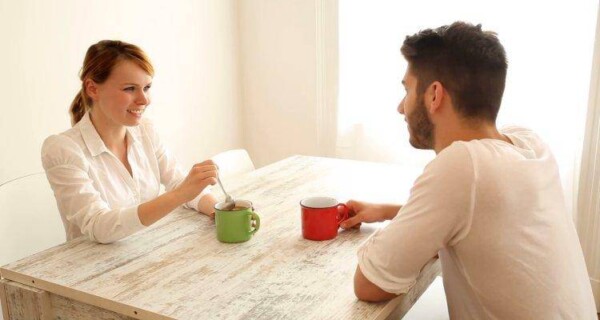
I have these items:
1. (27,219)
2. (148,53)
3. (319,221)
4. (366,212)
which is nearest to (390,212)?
(366,212)

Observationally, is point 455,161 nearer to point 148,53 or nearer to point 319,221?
point 319,221

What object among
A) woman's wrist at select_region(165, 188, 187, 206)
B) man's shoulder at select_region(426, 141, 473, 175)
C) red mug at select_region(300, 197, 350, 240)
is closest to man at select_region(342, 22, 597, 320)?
man's shoulder at select_region(426, 141, 473, 175)

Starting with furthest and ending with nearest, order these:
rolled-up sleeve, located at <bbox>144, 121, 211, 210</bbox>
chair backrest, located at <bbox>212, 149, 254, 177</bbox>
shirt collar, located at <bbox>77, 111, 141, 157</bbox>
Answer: chair backrest, located at <bbox>212, 149, 254, 177</bbox> < rolled-up sleeve, located at <bbox>144, 121, 211, 210</bbox> < shirt collar, located at <bbox>77, 111, 141, 157</bbox>

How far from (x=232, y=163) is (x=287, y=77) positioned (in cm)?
130

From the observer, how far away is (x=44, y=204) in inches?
71.9

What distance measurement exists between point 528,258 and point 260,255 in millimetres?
584

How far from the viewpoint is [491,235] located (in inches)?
40.9

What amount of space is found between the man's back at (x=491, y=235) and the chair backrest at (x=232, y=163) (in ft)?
3.78

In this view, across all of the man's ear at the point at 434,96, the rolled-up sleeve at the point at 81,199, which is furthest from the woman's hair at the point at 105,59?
the man's ear at the point at 434,96

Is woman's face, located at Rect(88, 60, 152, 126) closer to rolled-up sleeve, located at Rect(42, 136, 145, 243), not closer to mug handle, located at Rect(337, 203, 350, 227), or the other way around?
rolled-up sleeve, located at Rect(42, 136, 145, 243)

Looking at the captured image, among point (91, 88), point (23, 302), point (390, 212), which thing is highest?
point (91, 88)

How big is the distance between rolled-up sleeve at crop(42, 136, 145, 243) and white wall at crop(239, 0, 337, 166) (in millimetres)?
1906

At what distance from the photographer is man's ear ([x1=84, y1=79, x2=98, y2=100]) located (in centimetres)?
172

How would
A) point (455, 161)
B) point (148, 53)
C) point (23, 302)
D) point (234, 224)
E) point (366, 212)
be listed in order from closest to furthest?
point (455, 161) → point (23, 302) → point (234, 224) → point (366, 212) → point (148, 53)
